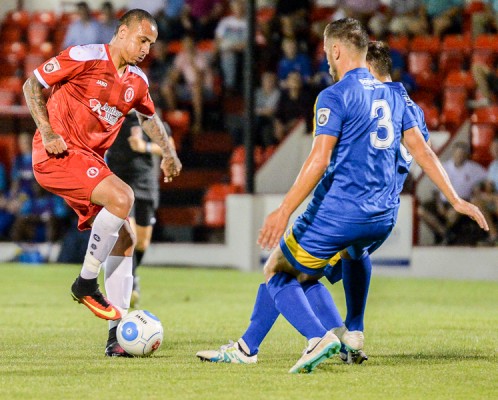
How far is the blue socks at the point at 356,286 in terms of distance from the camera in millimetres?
6711

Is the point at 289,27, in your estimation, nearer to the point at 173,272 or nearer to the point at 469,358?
the point at 173,272

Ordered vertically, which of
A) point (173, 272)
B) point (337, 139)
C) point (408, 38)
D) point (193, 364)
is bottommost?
point (173, 272)

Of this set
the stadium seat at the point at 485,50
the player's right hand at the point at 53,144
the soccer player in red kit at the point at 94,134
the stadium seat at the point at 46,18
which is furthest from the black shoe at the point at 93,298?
the stadium seat at the point at 46,18

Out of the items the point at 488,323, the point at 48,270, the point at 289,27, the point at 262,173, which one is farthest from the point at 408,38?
the point at 488,323

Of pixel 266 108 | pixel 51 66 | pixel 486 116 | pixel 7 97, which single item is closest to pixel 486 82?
pixel 486 116

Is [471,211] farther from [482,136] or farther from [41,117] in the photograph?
[482,136]

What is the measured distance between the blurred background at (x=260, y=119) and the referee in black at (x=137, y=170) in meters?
4.78

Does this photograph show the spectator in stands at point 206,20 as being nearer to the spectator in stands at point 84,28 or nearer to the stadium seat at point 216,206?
the spectator in stands at point 84,28

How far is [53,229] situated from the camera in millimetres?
17578

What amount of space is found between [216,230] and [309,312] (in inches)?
440

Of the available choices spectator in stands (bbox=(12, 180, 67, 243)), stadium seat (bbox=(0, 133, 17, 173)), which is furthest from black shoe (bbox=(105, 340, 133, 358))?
stadium seat (bbox=(0, 133, 17, 173))

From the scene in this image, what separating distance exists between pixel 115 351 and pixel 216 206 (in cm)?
991

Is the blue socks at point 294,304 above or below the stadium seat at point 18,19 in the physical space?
below

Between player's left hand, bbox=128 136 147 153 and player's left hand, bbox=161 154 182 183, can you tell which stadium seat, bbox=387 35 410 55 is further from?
player's left hand, bbox=161 154 182 183
